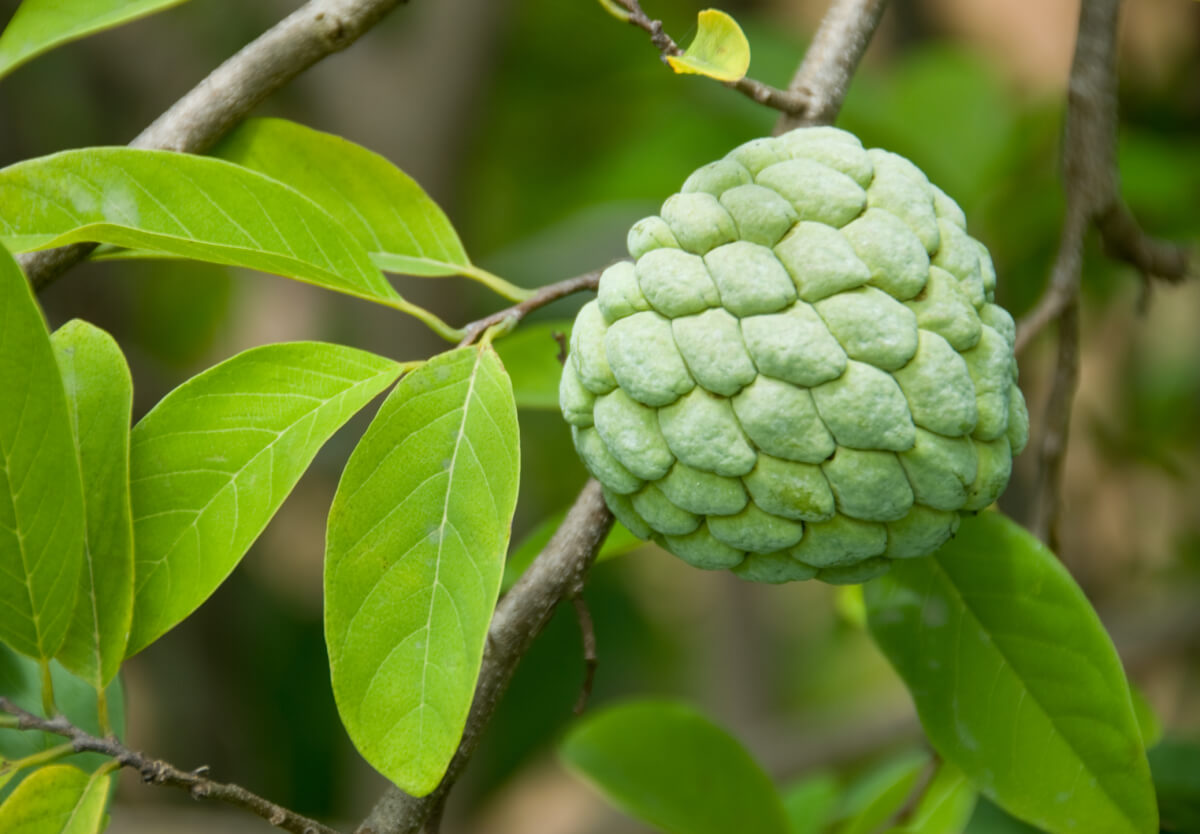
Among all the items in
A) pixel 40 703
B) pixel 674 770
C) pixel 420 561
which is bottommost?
pixel 674 770

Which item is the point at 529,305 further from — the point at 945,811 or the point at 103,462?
the point at 945,811

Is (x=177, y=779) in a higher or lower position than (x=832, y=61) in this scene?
lower

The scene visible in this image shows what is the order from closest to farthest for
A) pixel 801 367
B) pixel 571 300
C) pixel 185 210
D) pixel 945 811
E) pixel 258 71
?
pixel 801 367 → pixel 185 210 → pixel 258 71 → pixel 945 811 → pixel 571 300

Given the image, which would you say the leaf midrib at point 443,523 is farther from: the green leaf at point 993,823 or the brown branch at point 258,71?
the green leaf at point 993,823

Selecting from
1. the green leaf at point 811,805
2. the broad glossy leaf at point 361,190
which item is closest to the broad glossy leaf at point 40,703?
the broad glossy leaf at point 361,190

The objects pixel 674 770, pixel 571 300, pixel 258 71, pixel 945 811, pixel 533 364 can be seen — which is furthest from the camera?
pixel 571 300

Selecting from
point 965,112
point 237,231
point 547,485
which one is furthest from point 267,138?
point 547,485

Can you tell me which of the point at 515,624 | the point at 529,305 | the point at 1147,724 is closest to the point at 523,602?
the point at 515,624

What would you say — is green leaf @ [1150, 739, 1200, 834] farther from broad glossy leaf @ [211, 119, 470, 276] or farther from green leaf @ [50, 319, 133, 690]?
green leaf @ [50, 319, 133, 690]

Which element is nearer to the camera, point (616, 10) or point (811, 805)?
point (616, 10)
